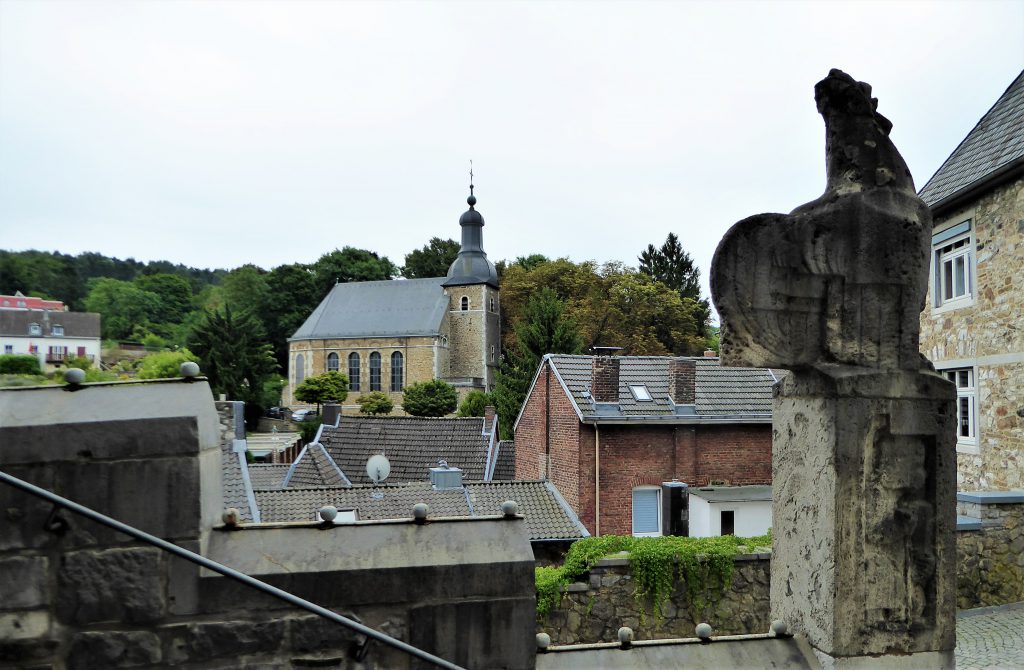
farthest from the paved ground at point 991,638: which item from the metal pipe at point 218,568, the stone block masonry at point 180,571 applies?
the metal pipe at point 218,568

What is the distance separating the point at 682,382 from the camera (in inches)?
787

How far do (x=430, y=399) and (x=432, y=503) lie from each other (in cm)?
3589

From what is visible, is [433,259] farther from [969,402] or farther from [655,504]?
[969,402]

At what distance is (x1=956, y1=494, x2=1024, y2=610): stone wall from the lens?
920 centimetres

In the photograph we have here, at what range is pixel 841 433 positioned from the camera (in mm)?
2650

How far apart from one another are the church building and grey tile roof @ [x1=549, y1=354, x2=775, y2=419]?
39.9 meters

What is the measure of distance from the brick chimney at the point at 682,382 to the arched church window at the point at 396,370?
45771mm

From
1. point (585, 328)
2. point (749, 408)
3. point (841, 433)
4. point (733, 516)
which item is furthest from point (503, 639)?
point (585, 328)

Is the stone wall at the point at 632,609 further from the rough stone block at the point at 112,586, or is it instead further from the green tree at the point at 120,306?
the rough stone block at the point at 112,586

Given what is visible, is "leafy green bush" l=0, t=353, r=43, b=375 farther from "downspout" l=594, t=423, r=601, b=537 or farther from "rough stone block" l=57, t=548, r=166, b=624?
"downspout" l=594, t=423, r=601, b=537

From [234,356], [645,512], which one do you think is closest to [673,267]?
Answer: [234,356]

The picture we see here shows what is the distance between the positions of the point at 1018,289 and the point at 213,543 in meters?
12.6

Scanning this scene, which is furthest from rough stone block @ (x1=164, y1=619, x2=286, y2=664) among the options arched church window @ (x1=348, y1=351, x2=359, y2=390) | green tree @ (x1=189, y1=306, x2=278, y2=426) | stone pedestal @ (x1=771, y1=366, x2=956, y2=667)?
arched church window @ (x1=348, y1=351, x2=359, y2=390)

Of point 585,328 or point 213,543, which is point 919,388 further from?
point 585,328
